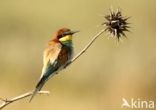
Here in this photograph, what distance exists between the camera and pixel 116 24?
137 inches

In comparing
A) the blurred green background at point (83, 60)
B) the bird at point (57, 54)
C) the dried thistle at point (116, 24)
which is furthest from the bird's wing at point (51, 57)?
the blurred green background at point (83, 60)

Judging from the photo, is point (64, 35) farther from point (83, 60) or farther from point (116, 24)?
point (83, 60)

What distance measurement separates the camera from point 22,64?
765 centimetres

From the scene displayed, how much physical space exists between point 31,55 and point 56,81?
22.7 inches

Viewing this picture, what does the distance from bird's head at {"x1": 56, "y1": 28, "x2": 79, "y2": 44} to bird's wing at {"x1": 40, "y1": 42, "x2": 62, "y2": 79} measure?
3 centimetres

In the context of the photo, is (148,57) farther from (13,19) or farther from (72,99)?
(13,19)

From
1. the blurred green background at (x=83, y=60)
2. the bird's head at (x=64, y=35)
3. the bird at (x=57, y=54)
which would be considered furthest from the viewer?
the blurred green background at (x=83, y=60)

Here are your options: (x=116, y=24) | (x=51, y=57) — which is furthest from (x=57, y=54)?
(x=116, y=24)

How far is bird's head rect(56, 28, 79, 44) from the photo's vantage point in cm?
383

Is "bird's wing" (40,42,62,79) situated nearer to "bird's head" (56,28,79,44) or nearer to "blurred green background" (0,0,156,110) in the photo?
"bird's head" (56,28,79,44)

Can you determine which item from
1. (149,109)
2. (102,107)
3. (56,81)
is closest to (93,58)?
(56,81)

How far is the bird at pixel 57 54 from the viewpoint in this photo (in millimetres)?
3682

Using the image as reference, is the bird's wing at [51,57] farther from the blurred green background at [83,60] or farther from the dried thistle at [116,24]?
the blurred green background at [83,60]

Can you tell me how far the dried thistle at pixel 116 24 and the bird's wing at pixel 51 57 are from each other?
1.08 feet
